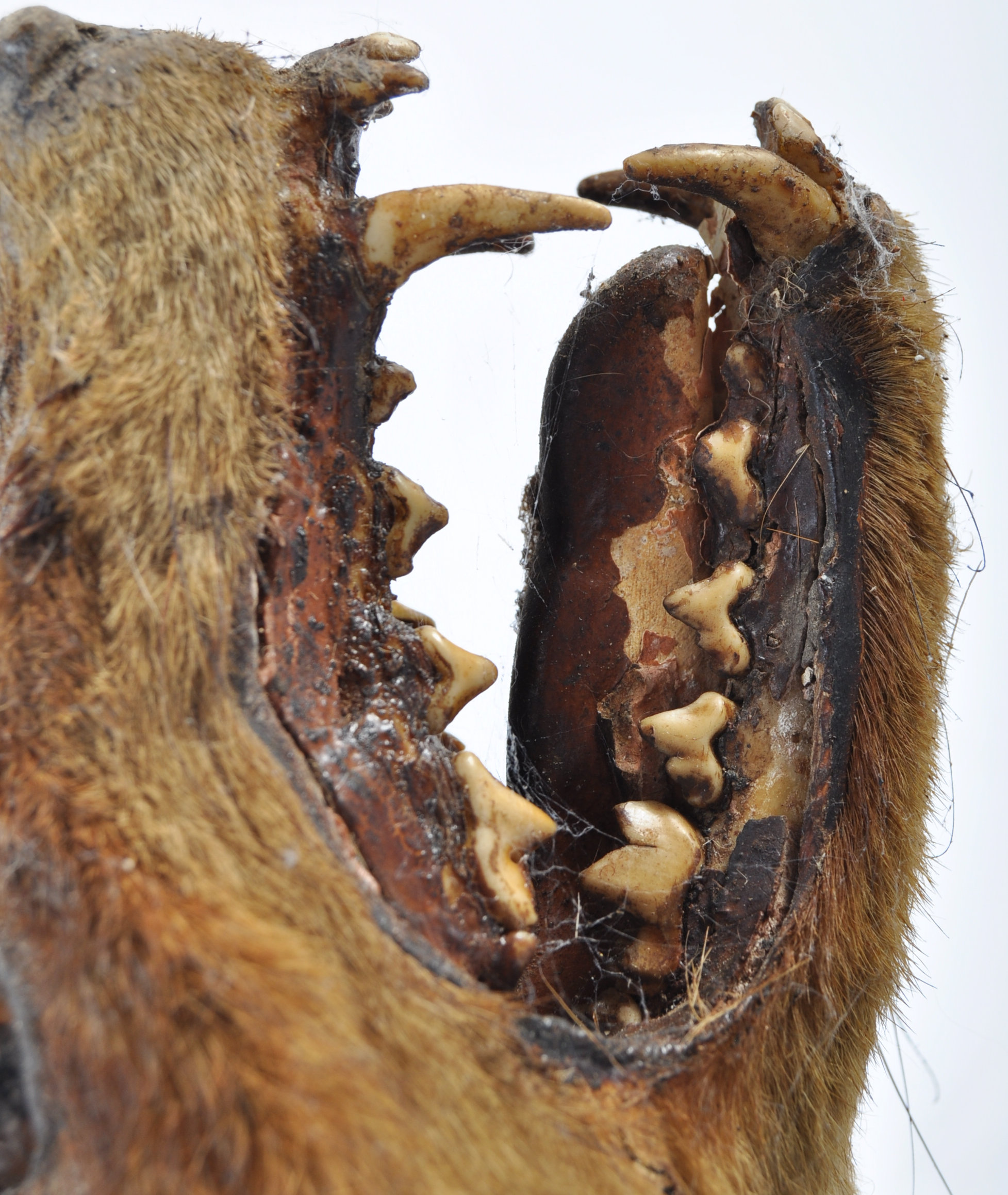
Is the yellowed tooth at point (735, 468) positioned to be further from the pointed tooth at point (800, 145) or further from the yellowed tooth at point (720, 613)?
the pointed tooth at point (800, 145)

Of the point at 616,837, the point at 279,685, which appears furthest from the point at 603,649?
the point at 279,685

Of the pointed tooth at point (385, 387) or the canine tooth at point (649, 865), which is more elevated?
the pointed tooth at point (385, 387)

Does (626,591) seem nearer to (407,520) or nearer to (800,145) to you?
(407,520)

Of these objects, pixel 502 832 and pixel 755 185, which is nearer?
pixel 502 832

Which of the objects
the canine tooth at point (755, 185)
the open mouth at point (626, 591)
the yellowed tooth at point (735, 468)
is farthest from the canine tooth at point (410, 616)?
the canine tooth at point (755, 185)

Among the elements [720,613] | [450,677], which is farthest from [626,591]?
[450,677]

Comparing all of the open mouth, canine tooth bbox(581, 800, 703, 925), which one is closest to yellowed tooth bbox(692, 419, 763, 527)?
the open mouth
